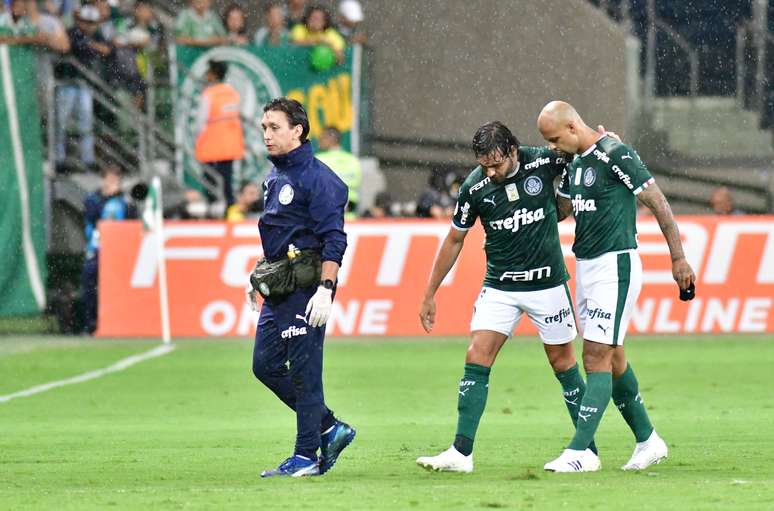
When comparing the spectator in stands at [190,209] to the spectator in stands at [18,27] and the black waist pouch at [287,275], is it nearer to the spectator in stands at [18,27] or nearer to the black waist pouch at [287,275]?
the spectator in stands at [18,27]

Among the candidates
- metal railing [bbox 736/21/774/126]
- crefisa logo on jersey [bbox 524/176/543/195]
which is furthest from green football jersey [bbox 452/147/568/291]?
metal railing [bbox 736/21/774/126]

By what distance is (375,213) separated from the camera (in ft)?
68.8

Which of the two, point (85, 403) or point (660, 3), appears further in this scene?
point (660, 3)

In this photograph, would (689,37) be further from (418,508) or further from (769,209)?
(418,508)

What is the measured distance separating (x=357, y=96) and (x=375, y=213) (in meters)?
3.34

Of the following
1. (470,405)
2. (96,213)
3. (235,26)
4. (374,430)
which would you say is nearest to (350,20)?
(235,26)

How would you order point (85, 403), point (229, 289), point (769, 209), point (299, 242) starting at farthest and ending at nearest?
point (769, 209), point (229, 289), point (85, 403), point (299, 242)

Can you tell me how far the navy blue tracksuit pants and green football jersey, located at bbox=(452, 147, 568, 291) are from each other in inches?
44.4

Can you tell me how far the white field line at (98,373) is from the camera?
45.6ft

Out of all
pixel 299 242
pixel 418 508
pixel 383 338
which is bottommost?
pixel 383 338

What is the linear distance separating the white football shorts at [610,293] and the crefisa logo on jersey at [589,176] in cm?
41

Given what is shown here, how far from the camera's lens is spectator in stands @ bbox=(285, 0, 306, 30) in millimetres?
23641

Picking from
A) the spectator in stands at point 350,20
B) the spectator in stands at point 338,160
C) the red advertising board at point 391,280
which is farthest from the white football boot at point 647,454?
the spectator in stands at point 350,20

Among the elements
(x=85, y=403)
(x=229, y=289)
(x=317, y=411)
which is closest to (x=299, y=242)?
(x=317, y=411)
